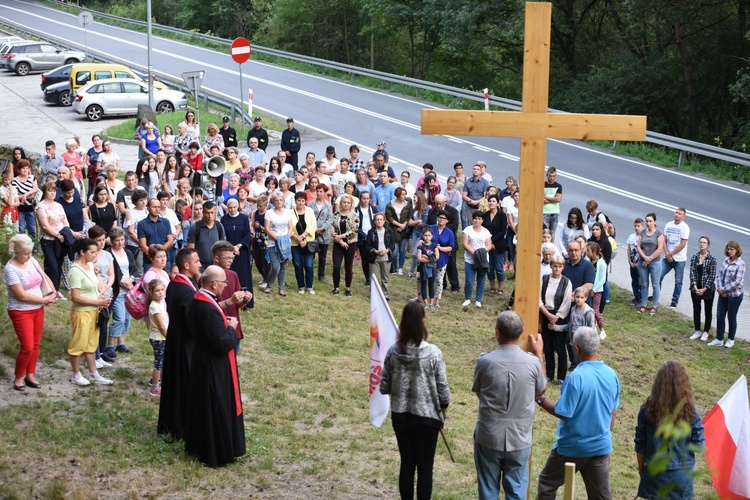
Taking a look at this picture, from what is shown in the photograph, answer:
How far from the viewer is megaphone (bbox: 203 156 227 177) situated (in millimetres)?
17827

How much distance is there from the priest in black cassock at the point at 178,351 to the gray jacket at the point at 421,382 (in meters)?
2.29

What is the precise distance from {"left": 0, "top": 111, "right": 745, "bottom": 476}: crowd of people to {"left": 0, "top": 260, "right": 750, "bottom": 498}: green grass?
0.40 m

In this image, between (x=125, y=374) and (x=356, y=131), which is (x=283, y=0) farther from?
(x=125, y=374)

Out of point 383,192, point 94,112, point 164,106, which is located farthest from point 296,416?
point 94,112

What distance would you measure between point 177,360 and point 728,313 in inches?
377

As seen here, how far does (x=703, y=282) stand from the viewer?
599 inches

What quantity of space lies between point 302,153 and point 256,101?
8.45 metres

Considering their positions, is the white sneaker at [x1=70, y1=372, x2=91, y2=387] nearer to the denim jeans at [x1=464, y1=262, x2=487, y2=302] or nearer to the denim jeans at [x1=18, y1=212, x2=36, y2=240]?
the denim jeans at [x1=18, y1=212, x2=36, y2=240]

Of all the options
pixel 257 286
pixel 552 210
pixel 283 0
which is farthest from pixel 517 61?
pixel 257 286

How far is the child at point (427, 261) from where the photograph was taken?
51.7 ft

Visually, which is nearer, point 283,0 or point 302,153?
point 302,153

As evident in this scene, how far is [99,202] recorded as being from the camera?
1425 centimetres

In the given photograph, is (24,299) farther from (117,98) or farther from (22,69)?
(22,69)

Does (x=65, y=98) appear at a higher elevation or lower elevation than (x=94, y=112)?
higher
